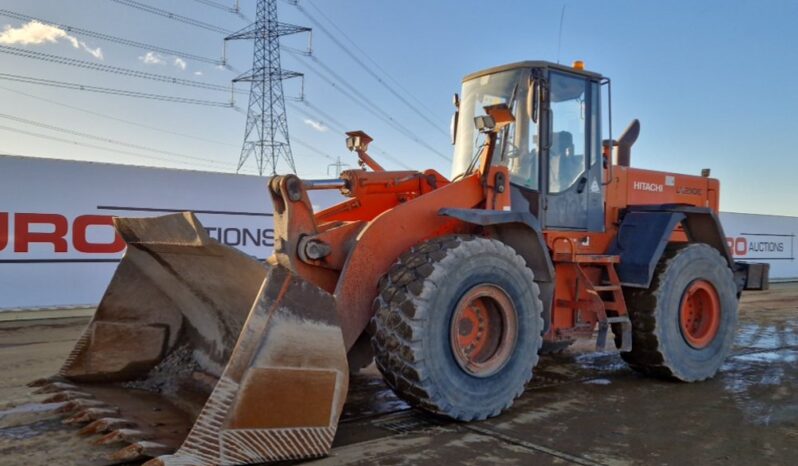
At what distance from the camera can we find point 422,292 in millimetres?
4066

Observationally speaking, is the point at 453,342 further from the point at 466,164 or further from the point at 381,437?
the point at 466,164

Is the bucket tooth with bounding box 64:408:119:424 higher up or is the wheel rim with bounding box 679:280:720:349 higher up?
the wheel rim with bounding box 679:280:720:349

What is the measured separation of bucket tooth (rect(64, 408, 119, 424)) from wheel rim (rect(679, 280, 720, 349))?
477 cm

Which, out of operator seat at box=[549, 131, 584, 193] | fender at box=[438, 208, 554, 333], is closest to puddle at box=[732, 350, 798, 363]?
operator seat at box=[549, 131, 584, 193]

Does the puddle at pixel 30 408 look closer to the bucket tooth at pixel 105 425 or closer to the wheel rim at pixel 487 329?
the bucket tooth at pixel 105 425

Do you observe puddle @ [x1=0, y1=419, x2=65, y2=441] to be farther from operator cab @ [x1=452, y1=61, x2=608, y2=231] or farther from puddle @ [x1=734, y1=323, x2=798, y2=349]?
puddle @ [x1=734, y1=323, x2=798, y2=349]

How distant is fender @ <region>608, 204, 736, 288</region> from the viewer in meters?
5.83

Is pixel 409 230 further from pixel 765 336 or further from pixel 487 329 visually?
pixel 765 336

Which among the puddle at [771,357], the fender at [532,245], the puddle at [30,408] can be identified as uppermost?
the fender at [532,245]

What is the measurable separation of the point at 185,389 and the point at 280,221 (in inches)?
51.7

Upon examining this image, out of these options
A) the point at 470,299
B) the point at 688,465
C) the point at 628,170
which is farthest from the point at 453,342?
the point at 628,170

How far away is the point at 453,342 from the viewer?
4285mm

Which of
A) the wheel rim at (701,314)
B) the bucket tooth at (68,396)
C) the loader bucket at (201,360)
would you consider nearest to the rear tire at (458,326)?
the loader bucket at (201,360)

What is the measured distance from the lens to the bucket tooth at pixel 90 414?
407 cm
